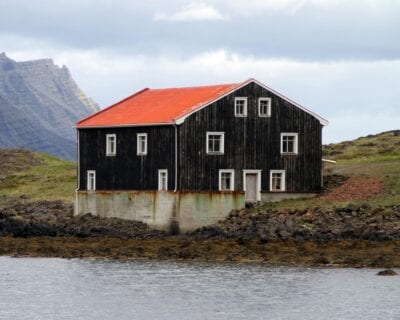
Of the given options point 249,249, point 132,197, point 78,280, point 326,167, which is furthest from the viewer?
point 326,167

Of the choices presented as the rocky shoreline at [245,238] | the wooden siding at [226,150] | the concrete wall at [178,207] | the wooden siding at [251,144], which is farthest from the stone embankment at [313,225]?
the wooden siding at [226,150]

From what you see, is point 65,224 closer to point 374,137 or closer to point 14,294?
point 14,294

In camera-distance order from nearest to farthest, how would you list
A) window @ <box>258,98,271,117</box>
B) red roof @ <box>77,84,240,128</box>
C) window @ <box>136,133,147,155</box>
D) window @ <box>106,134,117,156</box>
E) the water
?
the water
red roof @ <box>77,84,240,128</box>
window @ <box>136,133,147,155</box>
window @ <box>258,98,271,117</box>
window @ <box>106,134,117,156</box>

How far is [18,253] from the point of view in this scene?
248ft

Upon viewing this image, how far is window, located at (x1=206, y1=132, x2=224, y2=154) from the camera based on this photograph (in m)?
81.8

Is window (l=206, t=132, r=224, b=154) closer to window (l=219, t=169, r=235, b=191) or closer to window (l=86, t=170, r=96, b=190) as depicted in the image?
window (l=219, t=169, r=235, b=191)

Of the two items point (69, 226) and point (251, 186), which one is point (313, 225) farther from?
point (69, 226)

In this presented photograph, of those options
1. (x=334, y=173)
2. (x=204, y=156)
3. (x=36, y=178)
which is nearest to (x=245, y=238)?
(x=204, y=156)

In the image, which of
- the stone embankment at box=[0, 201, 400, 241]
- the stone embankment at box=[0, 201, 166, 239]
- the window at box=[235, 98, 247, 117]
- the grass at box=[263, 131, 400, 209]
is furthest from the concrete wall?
the window at box=[235, 98, 247, 117]

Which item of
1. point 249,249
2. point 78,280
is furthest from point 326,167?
point 78,280

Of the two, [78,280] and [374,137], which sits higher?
[374,137]

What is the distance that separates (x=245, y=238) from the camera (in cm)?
7494

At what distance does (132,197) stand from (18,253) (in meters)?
8.97

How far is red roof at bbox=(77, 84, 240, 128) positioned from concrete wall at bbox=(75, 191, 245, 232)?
4.31m
